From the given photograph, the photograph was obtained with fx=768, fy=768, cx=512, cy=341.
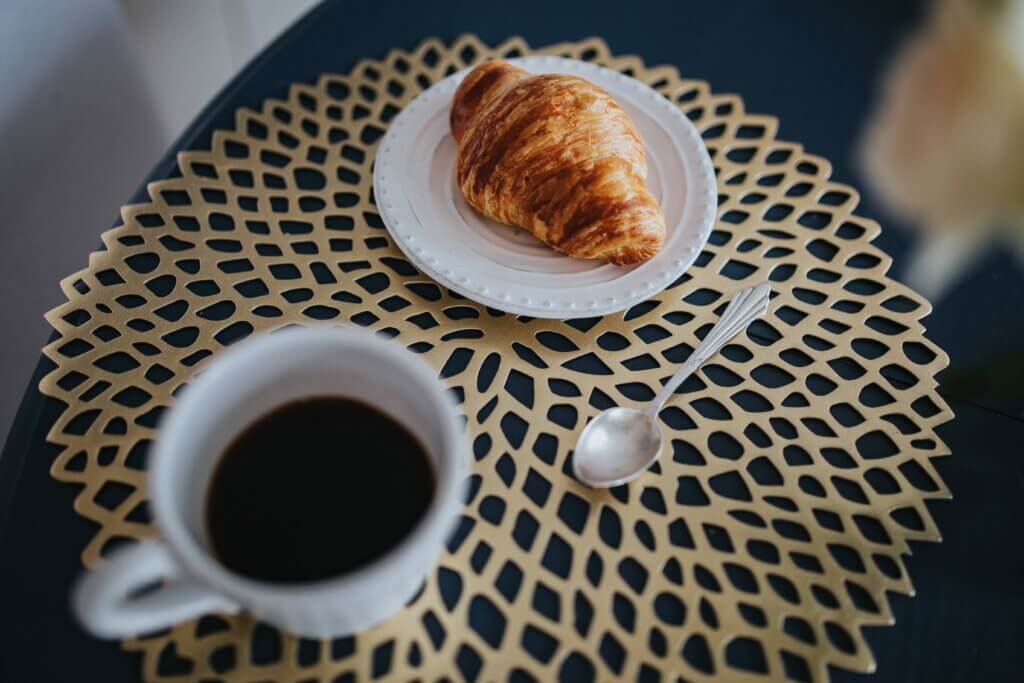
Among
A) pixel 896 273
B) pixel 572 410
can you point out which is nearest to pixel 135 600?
pixel 572 410

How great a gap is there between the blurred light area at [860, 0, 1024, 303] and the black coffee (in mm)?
298

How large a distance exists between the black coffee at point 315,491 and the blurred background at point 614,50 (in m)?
0.33

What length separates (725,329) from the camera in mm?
612

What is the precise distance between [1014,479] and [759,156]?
354 mm

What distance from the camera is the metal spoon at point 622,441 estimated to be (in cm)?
54

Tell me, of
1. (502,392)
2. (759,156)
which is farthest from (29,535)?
(759,156)

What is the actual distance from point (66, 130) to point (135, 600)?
2.33 ft

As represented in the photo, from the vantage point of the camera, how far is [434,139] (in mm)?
708

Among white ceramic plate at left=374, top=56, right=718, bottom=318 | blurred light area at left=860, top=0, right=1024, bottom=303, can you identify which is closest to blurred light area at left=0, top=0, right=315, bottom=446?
white ceramic plate at left=374, top=56, right=718, bottom=318

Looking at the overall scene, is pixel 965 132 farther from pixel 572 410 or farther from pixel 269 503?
pixel 269 503

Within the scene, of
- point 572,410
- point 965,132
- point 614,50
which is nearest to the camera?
point 965,132

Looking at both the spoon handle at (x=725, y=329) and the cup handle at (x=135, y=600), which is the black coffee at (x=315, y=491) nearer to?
the cup handle at (x=135, y=600)

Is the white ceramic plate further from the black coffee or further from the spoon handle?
the black coffee

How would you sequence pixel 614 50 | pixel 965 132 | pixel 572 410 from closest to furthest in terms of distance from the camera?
pixel 965 132, pixel 572 410, pixel 614 50
